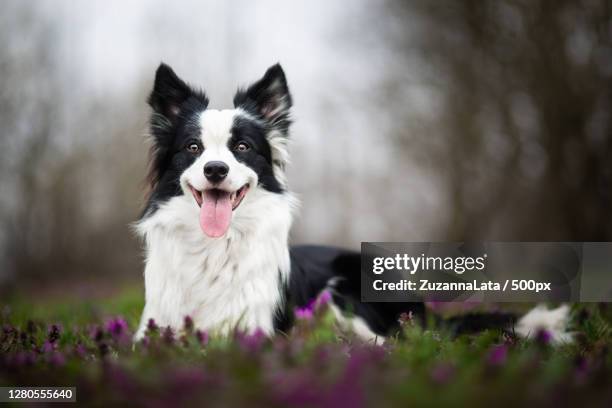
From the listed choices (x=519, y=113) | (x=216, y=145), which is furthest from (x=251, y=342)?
(x=519, y=113)

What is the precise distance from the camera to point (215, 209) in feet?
12.8

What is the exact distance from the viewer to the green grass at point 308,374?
171 centimetres

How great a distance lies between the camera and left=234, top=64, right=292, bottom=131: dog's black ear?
4.47 metres

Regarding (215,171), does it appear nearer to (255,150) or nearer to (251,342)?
(255,150)

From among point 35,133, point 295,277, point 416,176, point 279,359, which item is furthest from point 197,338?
point 416,176

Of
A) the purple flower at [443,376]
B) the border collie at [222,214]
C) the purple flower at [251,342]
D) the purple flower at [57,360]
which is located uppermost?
the border collie at [222,214]

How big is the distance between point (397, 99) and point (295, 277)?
12.0m

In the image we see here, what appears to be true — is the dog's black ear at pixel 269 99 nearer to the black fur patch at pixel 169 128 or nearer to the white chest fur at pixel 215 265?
→ the black fur patch at pixel 169 128

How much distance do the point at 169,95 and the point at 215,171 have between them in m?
0.99

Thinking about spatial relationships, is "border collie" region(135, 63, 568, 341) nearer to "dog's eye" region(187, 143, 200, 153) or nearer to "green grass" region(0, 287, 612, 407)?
"dog's eye" region(187, 143, 200, 153)

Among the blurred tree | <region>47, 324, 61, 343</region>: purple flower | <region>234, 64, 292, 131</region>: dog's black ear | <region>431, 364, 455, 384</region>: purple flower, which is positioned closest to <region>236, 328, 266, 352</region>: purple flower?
<region>431, 364, 455, 384</region>: purple flower

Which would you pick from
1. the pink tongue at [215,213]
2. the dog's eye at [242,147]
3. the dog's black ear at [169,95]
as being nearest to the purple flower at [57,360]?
the pink tongue at [215,213]

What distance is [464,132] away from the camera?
14.9 metres

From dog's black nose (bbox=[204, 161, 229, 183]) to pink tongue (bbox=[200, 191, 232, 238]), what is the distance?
0.19 meters
